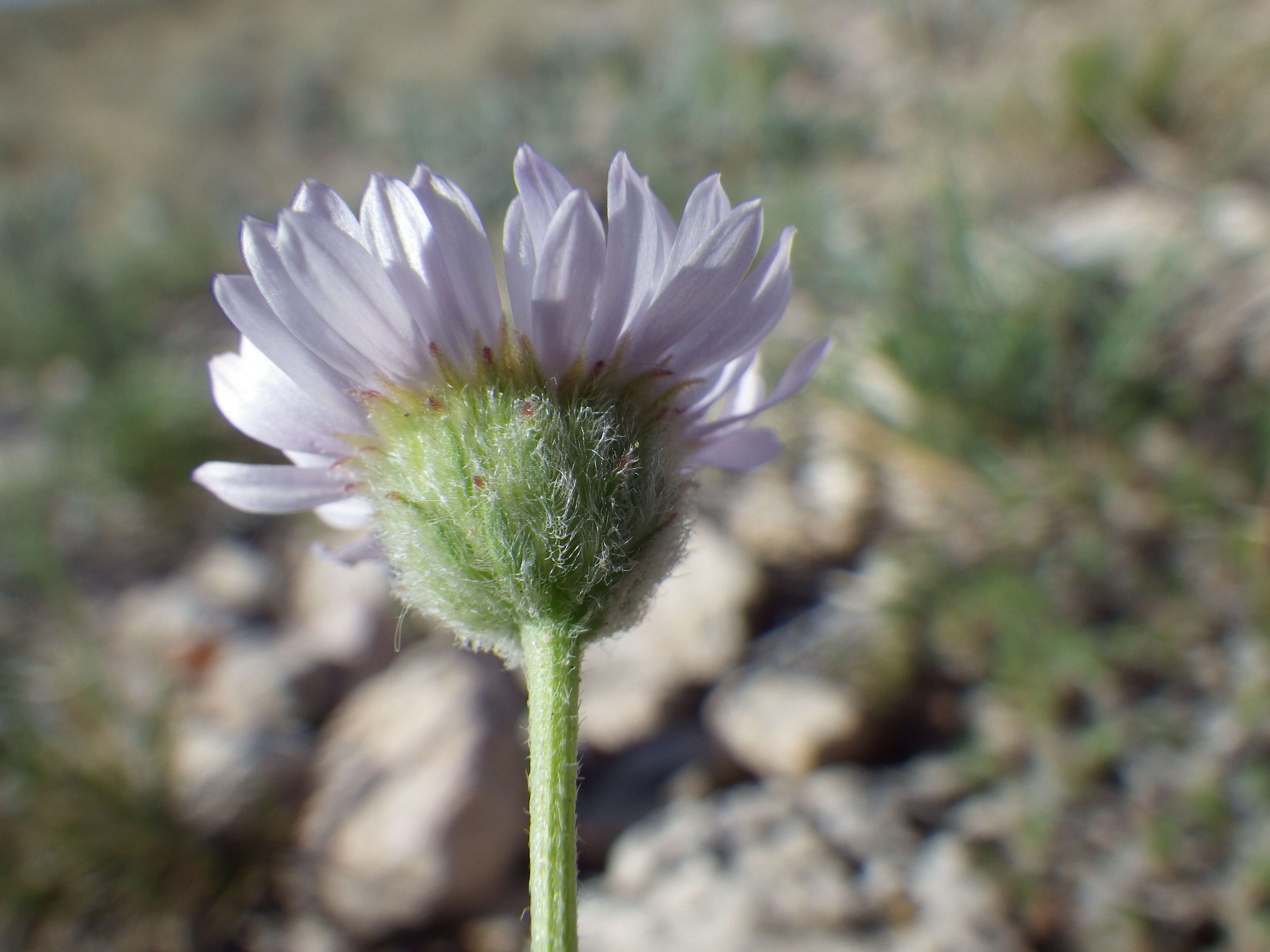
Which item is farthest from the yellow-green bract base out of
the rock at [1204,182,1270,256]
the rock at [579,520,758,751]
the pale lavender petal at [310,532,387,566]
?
the rock at [1204,182,1270,256]

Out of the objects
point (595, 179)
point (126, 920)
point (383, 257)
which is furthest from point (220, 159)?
point (383, 257)

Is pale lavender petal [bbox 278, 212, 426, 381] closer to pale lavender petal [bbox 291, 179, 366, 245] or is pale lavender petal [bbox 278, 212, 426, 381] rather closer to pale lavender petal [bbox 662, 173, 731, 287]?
pale lavender petal [bbox 291, 179, 366, 245]

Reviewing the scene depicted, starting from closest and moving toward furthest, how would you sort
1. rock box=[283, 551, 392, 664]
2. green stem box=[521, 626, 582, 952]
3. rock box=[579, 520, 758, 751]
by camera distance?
green stem box=[521, 626, 582, 952] → rock box=[579, 520, 758, 751] → rock box=[283, 551, 392, 664]

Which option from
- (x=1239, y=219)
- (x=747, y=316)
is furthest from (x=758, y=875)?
(x=1239, y=219)

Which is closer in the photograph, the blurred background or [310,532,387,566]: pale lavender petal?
[310,532,387,566]: pale lavender petal

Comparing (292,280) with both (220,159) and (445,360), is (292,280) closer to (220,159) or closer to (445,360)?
(445,360)

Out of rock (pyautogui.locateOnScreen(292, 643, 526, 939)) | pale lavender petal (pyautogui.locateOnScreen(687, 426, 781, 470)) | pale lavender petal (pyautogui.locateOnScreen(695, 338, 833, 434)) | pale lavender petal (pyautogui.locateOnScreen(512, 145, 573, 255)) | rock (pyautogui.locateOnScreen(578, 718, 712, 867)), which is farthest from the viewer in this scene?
rock (pyautogui.locateOnScreen(578, 718, 712, 867))

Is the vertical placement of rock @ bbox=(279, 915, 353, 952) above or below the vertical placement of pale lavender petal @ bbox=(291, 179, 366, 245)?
below
